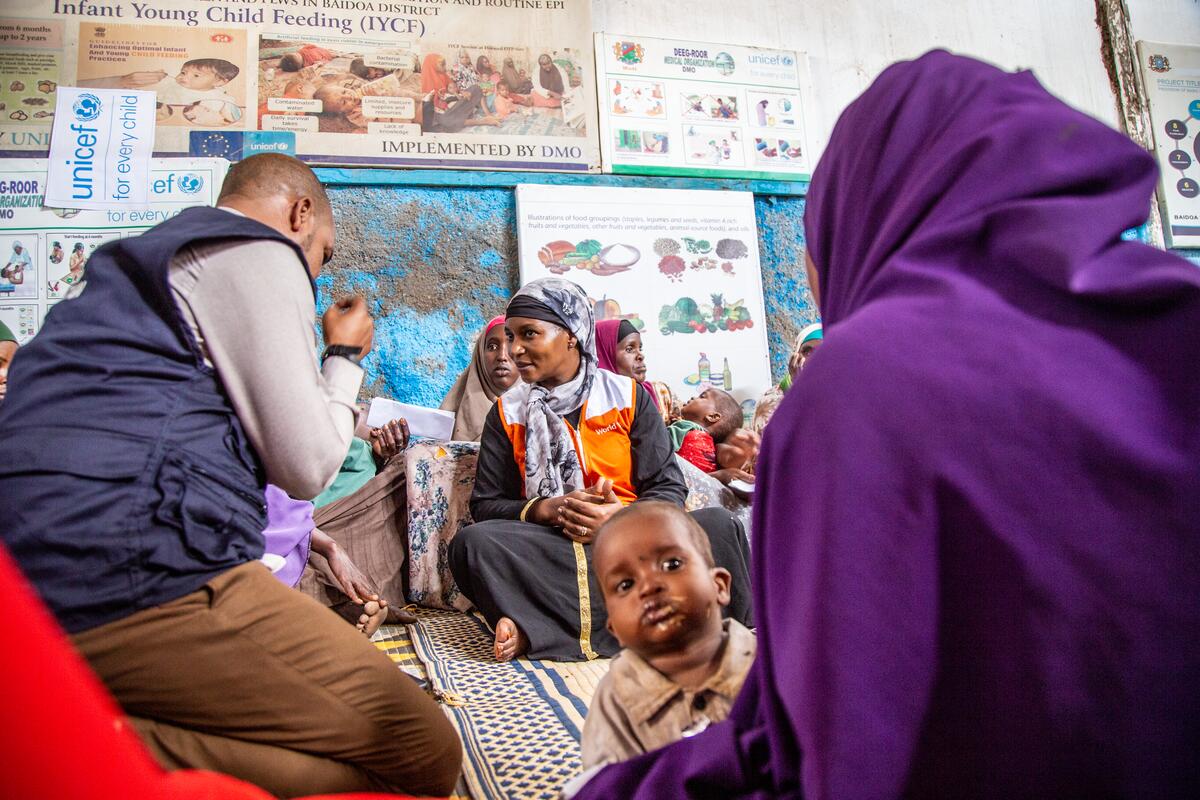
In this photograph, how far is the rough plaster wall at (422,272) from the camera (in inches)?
168

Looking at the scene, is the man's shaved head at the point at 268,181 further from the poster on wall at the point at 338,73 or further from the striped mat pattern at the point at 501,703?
the poster on wall at the point at 338,73

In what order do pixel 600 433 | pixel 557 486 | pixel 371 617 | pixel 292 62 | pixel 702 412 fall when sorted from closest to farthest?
pixel 371 617, pixel 557 486, pixel 600 433, pixel 702 412, pixel 292 62

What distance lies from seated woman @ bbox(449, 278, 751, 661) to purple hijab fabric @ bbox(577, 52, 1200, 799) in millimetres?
1839

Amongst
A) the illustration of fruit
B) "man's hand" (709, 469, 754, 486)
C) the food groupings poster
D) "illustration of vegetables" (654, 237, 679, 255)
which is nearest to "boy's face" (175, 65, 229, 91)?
the food groupings poster

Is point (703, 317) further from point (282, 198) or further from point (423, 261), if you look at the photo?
point (282, 198)

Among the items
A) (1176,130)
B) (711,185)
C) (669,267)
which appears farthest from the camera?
(1176,130)

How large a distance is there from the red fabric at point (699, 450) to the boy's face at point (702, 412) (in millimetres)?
275

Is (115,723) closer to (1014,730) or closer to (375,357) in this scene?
(1014,730)

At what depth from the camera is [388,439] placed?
351 cm

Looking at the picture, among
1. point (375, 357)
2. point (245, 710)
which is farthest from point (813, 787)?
point (375, 357)

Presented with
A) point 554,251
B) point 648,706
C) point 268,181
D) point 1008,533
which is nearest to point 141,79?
point 554,251

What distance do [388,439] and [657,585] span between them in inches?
88.2

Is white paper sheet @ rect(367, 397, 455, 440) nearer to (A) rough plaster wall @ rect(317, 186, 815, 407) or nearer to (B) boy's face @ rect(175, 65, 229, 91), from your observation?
(A) rough plaster wall @ rect(317, 186, 815, 407)

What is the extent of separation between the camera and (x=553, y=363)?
3.00 meters
